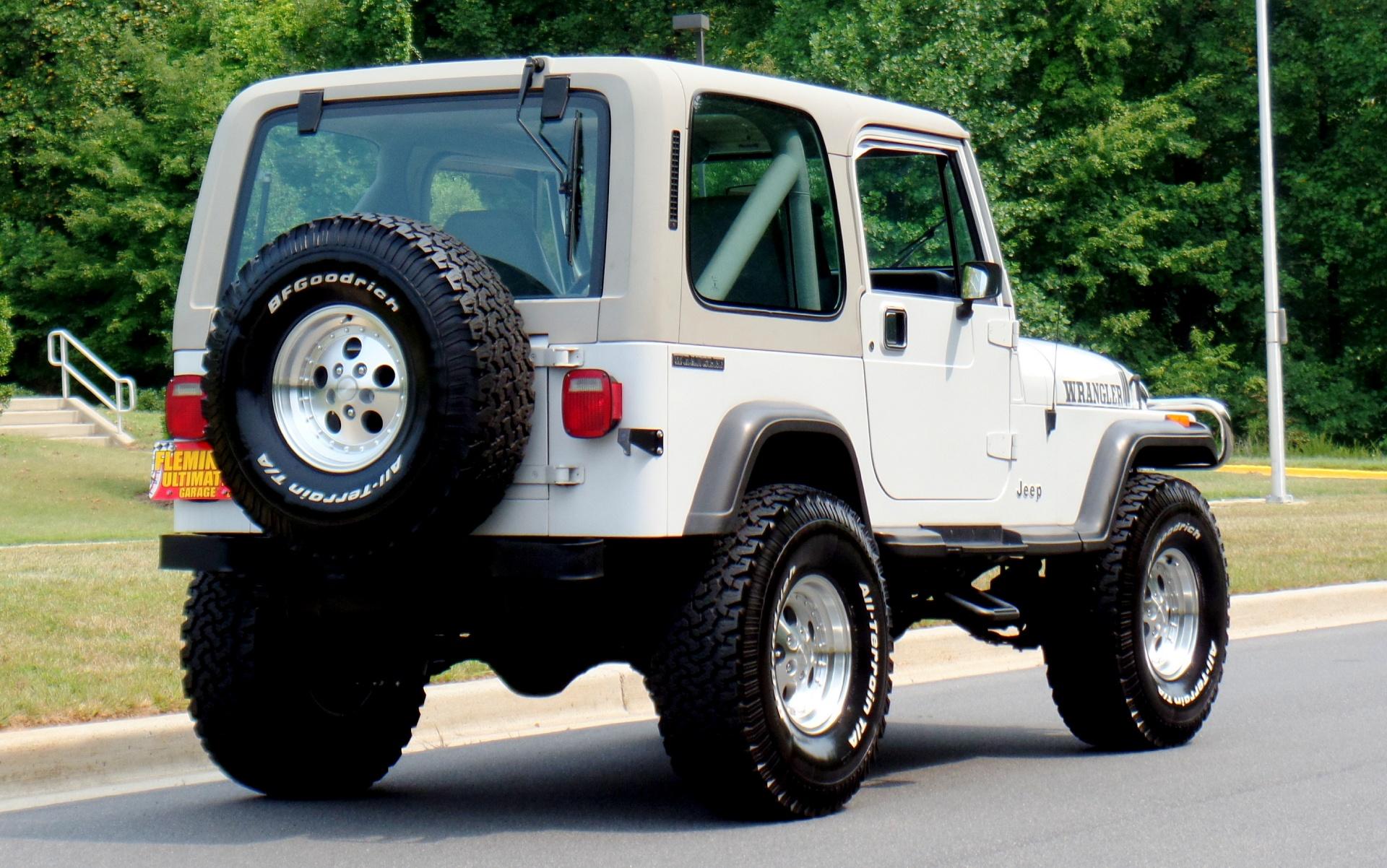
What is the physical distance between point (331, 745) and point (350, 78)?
2367 mm

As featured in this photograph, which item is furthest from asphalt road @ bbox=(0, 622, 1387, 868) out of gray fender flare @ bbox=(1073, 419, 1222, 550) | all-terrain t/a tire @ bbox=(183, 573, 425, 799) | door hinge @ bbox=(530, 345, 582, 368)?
door hinge @ bbox=(530, 345, 582, 368)

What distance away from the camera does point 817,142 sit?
6637 millimetres

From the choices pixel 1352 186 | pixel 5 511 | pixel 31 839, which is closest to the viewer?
pixel 31 839

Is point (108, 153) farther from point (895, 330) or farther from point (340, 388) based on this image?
point (340, 388)

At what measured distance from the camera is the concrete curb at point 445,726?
22.8 ft

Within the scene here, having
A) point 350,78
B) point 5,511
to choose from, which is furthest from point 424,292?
point 5,511

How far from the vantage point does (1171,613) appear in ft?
27.0

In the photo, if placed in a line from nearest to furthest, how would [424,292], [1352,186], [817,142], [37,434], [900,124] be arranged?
[424,292] → [817,142] → [900,124] → [37,434] → [1352,186]

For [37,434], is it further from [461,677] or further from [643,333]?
[643,333]

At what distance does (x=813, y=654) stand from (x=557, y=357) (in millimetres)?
1373

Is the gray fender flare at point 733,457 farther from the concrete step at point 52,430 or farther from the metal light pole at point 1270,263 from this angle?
the concrete step at point 52,430

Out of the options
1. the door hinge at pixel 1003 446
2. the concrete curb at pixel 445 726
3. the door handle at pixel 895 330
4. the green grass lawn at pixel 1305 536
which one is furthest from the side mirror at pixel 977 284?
the green grass lawn at pixel 1305 536

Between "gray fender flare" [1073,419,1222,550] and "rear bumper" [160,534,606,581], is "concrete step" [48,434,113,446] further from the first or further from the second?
"rear bumper" [160,534,606,581]

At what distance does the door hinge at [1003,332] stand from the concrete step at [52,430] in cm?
2426
